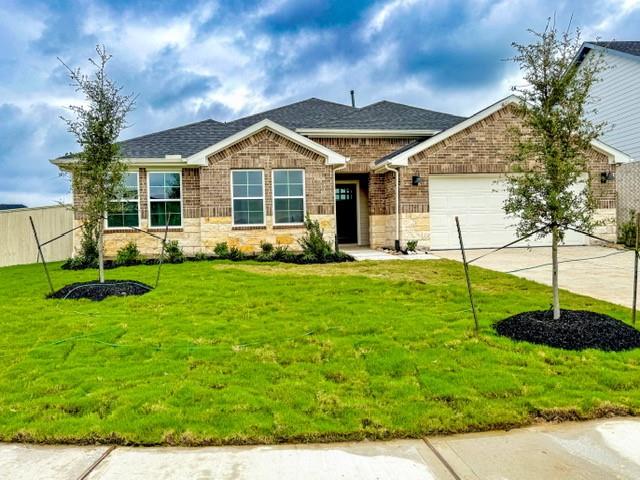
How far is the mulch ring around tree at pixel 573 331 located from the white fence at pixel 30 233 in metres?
15.3

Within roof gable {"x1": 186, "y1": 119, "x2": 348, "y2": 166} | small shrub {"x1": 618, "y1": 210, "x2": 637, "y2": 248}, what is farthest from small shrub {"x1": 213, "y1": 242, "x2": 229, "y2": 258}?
small shrub {"x1": 618, "y1": 210, "x2": 637, "y2": 248}

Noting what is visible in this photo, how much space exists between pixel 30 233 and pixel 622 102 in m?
22.9

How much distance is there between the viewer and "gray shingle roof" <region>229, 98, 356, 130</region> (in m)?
19.6

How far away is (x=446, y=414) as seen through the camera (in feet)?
12.9

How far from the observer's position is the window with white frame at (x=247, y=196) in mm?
16109

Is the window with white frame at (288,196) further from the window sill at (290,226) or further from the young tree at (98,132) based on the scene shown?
the young tree at (98,132)

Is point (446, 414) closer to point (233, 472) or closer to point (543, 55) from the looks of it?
point (233, 472)

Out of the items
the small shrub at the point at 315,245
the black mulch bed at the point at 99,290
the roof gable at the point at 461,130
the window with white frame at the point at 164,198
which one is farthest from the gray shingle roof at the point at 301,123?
the black mulch bed at the point at 99,290

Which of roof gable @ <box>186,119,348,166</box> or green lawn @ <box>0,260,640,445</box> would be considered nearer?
green lawn @ <box>0,260,640,445</box>

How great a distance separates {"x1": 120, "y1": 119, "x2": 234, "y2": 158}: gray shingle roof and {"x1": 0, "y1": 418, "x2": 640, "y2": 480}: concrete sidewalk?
13.4 metres

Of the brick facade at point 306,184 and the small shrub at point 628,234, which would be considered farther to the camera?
the brick facade at point 306,184

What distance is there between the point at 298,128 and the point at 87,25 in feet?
25.2

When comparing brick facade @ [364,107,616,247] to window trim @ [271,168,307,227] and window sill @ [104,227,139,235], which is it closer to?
window trim @ [271,168,307,227]

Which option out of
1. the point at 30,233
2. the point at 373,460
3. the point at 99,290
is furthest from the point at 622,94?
the point at 30,233
